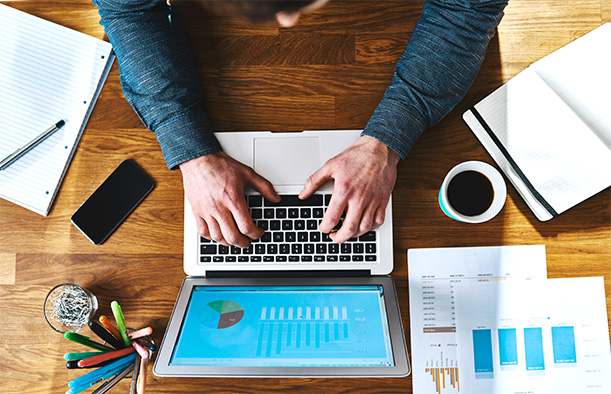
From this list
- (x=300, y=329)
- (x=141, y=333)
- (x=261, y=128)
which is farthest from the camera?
(x=261, y=128)

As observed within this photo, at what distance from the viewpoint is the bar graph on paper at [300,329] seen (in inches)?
26.0

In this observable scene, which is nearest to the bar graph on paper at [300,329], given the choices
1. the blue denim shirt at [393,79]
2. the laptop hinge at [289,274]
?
the laptop hinge at [289,274]

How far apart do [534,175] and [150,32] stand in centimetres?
81

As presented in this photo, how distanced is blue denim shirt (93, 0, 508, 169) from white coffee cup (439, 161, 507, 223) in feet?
0.35

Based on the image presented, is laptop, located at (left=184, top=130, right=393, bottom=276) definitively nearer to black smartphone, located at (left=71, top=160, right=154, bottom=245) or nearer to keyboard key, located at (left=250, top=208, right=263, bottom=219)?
keyboard key, located at (left=250, top=208, right=263, bottom=219)

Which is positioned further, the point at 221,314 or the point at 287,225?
the point at 287,225

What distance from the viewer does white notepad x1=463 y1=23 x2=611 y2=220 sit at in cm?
77

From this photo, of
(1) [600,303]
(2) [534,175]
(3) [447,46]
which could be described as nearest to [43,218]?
(3) [447,46]

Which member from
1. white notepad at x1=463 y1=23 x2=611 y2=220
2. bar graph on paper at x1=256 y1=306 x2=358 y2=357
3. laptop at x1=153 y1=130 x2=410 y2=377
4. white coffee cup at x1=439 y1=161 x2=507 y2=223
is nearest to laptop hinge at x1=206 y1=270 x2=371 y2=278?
laptop at x1=153 y1=130 x2=410 y2=377

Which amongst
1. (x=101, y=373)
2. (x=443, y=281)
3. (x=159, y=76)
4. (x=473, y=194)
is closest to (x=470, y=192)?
(x=473, y=194)

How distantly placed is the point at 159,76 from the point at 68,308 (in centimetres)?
50

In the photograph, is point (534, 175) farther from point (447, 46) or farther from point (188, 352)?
point (188, 352)

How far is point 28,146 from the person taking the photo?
0.86 metres

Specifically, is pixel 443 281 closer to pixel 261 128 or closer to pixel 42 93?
pixel 261 128
